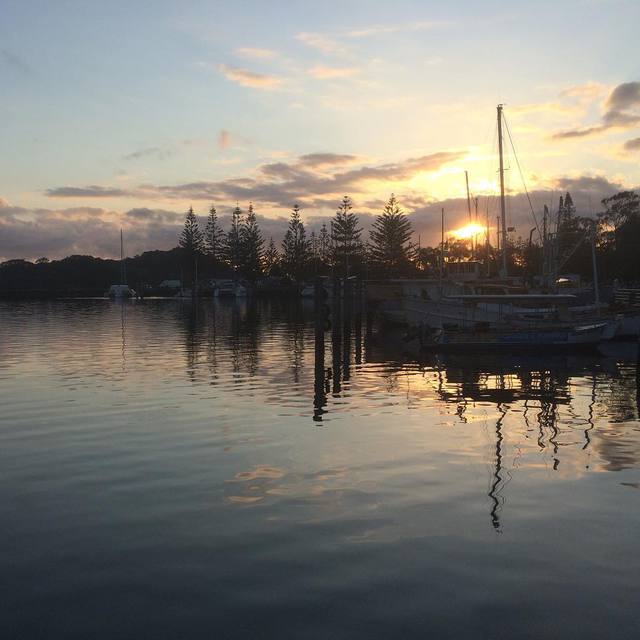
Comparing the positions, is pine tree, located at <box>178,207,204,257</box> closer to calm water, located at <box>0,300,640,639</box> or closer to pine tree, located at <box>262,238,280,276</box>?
pine tree, located at <box>262,238,280,276</box>

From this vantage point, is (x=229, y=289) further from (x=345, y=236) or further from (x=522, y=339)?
(x=522, y=339)

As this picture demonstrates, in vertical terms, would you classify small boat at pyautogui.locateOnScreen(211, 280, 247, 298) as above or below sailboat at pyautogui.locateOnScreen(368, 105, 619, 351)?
above

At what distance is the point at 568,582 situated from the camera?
8672 mm

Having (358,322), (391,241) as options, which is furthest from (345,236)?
(358,322)

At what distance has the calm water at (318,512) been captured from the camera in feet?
26.0

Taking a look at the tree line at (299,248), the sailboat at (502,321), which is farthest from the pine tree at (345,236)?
the sailboat at (502,321)

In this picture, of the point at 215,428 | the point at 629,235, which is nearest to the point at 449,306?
the point at 215,428

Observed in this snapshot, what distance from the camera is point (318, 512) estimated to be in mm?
11422

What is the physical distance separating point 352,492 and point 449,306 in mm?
35214

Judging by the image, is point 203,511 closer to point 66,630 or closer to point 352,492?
point 352,492

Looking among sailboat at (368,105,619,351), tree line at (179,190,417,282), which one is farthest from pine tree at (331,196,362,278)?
sailboat at (368,105,619,351)

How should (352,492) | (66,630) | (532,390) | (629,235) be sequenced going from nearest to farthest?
(66,630)
(352,492)
(532,390)
(629,235)

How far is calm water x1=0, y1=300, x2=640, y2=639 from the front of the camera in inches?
312

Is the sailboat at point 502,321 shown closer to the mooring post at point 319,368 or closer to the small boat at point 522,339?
the small boat at point 522,339
